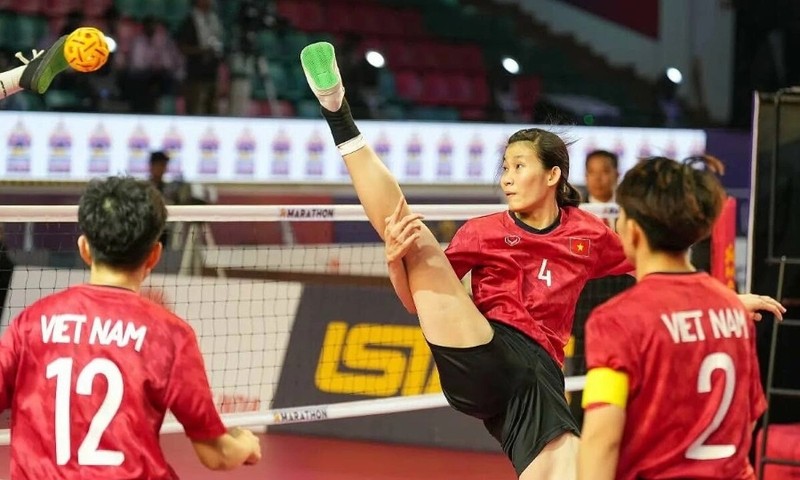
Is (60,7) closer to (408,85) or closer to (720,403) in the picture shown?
(408,85)

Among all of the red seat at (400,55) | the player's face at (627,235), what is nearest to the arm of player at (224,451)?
the player's face at (627,235)

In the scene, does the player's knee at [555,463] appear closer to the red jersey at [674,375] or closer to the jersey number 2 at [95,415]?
the red jersey at [674,375]

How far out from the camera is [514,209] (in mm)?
4676

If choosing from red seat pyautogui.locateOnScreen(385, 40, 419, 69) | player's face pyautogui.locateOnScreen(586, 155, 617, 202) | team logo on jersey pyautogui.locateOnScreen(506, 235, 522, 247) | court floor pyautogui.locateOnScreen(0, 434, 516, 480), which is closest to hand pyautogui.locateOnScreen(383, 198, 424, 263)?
team logo on jersey pyautogui.locateOnScreen(506, 235, 522, 247)

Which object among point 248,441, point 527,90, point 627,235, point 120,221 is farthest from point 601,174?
point 527,90

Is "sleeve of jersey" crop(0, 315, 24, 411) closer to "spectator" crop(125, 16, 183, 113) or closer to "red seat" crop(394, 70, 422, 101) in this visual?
"spectator" crop(125, 16, 183, 113)

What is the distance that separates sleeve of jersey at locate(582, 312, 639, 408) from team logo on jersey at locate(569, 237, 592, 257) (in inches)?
63.9

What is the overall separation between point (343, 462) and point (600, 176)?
8.09 ft

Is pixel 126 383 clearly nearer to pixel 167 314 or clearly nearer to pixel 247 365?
pixel 167 314

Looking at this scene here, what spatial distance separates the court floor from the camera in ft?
24.0

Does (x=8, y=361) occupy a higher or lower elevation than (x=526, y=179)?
lower

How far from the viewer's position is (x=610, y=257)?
4.78m

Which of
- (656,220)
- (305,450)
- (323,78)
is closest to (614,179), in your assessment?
(305,450)

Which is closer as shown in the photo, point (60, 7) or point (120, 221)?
point (120, 221)
